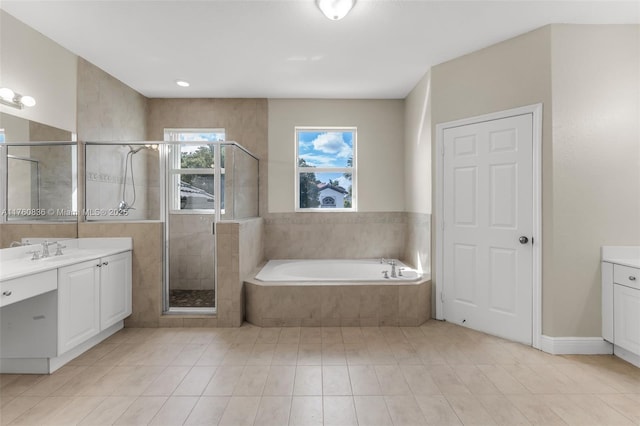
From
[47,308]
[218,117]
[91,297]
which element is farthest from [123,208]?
[218,117]

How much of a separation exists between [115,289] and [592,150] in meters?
4.31

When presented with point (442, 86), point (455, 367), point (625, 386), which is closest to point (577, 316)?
point (625, 386)

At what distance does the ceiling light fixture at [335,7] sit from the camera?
2250mm

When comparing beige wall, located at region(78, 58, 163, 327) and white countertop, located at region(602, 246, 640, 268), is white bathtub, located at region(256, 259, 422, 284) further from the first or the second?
white countertop, located at region(602, 246, 640, 268)

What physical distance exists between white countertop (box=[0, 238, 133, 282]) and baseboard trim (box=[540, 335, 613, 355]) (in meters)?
3.91

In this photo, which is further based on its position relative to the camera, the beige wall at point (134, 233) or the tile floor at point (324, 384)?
the beige wall at point (134, 233)

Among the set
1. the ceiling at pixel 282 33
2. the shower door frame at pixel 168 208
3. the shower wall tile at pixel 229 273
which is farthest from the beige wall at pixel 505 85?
the shower door frame at pixel 168 208

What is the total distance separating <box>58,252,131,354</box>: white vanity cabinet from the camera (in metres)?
2.45

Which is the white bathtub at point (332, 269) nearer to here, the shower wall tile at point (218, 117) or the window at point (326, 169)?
the window at point (326, 169)

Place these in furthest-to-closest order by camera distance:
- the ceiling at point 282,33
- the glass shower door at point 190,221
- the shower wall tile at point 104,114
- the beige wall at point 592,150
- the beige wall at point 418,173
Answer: the beige wall at point 418,173 < the glass shower door at point 190,221 < the shower wall tile at point 104,114 < the beige wall at point 592,150 < the ceiling at point 282,33

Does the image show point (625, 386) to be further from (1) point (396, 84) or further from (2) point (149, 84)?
(2) point (149, 84)

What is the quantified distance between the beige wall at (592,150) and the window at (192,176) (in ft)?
10.1

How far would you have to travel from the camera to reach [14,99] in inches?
99.7

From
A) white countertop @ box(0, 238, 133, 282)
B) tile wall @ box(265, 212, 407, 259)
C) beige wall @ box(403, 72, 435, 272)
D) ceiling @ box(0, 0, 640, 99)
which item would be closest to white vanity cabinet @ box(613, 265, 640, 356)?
beige wall @ box(403, 72, 435, 272)
